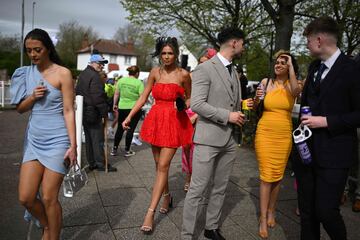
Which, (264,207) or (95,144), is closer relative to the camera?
(264,207)

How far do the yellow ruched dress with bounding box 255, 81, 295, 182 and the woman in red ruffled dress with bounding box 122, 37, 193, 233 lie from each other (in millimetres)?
882

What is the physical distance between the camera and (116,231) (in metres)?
3.87

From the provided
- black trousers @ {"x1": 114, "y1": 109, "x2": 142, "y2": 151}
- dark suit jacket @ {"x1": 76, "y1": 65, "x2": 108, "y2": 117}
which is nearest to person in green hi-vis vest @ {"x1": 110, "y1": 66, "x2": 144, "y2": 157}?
black trousers @ {"x1": 114, "y1": 109, "x2": 142, "y2": 151}

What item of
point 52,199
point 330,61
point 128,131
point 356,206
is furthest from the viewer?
point 128,131

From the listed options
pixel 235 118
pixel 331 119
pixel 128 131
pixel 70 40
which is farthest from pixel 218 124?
pixel 70 40

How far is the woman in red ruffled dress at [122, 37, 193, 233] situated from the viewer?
13.2ft

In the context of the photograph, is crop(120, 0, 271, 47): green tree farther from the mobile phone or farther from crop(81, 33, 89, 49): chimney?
crop(81, 33, 89, 49): chimney

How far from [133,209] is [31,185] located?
186 centimetres

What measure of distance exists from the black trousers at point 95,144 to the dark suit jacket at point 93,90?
1.06ft

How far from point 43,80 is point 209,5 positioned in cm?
1185

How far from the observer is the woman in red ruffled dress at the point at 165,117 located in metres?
4.02

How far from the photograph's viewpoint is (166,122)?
4047mm

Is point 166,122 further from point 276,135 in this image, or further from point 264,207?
point 264,207

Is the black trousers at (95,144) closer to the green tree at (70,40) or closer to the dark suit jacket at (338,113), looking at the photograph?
the dark suit jacket at (338,113)
